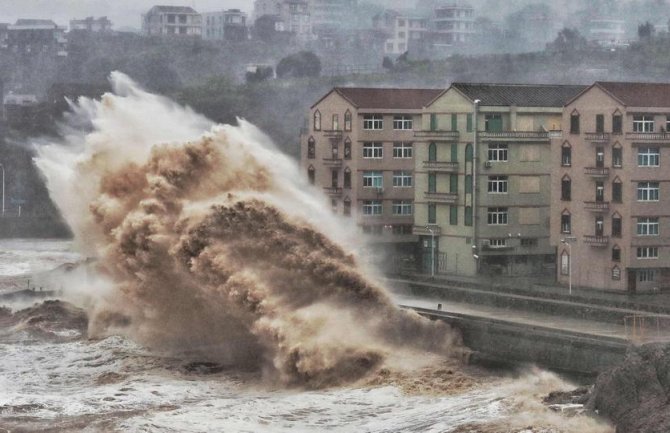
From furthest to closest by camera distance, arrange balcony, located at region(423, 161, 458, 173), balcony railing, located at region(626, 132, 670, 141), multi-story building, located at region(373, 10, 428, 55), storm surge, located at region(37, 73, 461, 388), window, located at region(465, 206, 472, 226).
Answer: multi-story building, located at region(373, 10, 428, 55)
balcony, located at region(423, 161, 458, 173)
window, located at region(465, 206, 472, 226)
balcony railing, located at region(626, 132, 670, 141)
storm surge, located at region(37, 73, 461, 388)

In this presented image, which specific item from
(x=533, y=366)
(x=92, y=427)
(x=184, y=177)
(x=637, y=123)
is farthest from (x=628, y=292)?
(x=92, y=427)

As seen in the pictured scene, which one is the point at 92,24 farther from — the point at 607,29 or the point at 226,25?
the point at 607,29

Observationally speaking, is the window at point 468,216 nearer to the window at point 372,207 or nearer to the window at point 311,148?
the window at point 372,207

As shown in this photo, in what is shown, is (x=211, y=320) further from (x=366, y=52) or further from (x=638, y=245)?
(x=366, y=52)

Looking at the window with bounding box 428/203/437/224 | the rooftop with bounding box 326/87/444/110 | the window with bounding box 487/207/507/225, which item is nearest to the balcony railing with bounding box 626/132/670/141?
the window with bounding box 487/207/507/225

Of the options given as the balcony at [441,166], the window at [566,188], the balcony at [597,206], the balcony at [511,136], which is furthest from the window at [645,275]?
A: the balcony at [441,166]

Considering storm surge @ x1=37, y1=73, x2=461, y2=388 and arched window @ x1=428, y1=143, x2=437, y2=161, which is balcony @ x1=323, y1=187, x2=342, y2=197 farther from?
storm surge @ x1=37, y1=73, x2=461, y2=388

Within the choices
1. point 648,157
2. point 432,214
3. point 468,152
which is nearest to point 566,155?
point 648,157
